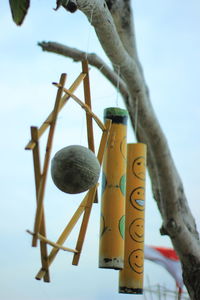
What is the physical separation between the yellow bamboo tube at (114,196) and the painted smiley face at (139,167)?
0.47 m

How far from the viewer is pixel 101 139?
12.5 ft

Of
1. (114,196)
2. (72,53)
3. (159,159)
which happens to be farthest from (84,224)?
(72,53)

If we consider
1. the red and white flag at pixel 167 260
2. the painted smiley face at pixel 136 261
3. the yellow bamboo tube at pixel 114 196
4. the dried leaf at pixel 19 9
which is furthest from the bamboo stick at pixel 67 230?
the red and white flag at pixel 167 260

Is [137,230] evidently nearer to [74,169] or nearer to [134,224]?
[134,224]

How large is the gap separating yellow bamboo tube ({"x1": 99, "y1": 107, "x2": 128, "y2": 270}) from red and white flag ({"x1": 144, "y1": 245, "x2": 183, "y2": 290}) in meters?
5.13

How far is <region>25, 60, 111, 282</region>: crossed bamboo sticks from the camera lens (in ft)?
10.2

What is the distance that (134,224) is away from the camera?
4.95m

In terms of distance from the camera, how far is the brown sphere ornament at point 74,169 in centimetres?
326

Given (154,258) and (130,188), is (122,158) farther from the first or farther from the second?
(154,258)

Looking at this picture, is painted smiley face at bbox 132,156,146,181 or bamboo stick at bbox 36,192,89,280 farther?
painted smiley face at bbox 132,156,146,181

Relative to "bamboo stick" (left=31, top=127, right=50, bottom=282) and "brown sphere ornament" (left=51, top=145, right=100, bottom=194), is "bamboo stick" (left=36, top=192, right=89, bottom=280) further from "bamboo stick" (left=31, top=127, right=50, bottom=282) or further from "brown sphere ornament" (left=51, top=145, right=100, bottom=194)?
"brown sphere ornament" (left=51, top=145, right=100, bottom=194)

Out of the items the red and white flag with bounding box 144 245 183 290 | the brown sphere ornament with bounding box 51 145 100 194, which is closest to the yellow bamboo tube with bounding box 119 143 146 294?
the brown sphere ornament with bounding box 51 145 100 194

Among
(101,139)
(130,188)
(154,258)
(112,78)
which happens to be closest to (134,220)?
(130,188)

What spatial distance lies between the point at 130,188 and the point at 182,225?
2.04m
